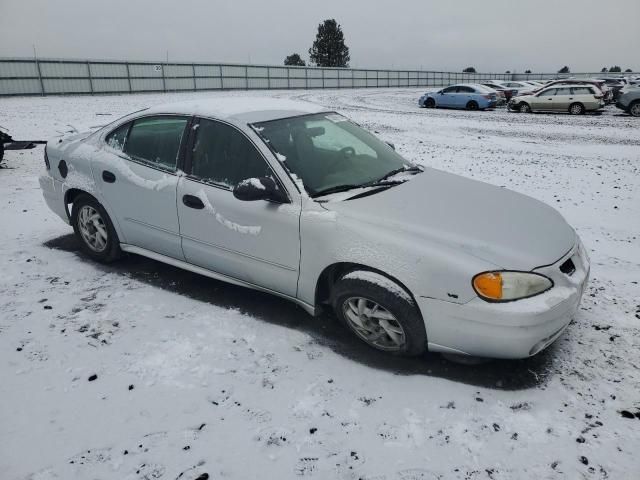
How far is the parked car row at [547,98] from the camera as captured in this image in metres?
18.7

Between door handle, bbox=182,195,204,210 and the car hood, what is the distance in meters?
1.06

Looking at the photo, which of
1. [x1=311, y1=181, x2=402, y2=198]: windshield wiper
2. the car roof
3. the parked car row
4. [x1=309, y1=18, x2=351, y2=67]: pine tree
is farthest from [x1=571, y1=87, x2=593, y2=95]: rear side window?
[x1=309, y1=18, x2=351, y2=67]: pine tree

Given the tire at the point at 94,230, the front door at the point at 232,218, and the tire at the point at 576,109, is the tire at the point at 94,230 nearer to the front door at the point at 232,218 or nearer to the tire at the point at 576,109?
the front door at the point at 232,218

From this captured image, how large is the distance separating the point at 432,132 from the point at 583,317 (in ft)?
36.0

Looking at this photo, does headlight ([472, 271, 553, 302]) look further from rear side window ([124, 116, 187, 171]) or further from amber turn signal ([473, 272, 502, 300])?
rear side window ([124, 116, 187, 171])

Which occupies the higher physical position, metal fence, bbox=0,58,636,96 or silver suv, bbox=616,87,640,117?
metal fence, bbox=0,58,636,96

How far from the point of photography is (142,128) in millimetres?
4062

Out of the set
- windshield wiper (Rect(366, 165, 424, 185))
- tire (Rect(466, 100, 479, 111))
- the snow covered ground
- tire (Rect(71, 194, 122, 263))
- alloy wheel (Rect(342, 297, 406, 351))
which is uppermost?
tire (Rect(466, 100, 479, 111))

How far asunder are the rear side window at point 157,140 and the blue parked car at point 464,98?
824 inches

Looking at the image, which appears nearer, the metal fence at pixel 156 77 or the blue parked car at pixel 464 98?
the blue parked car at pixel 464 98

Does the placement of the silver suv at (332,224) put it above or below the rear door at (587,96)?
below

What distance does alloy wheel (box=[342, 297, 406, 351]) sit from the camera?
300 cm

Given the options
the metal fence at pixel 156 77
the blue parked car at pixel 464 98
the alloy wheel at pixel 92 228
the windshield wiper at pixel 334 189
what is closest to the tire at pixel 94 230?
the alloy wheel at pixel 92 228

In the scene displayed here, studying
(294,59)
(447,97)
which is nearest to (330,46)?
(294,59)
